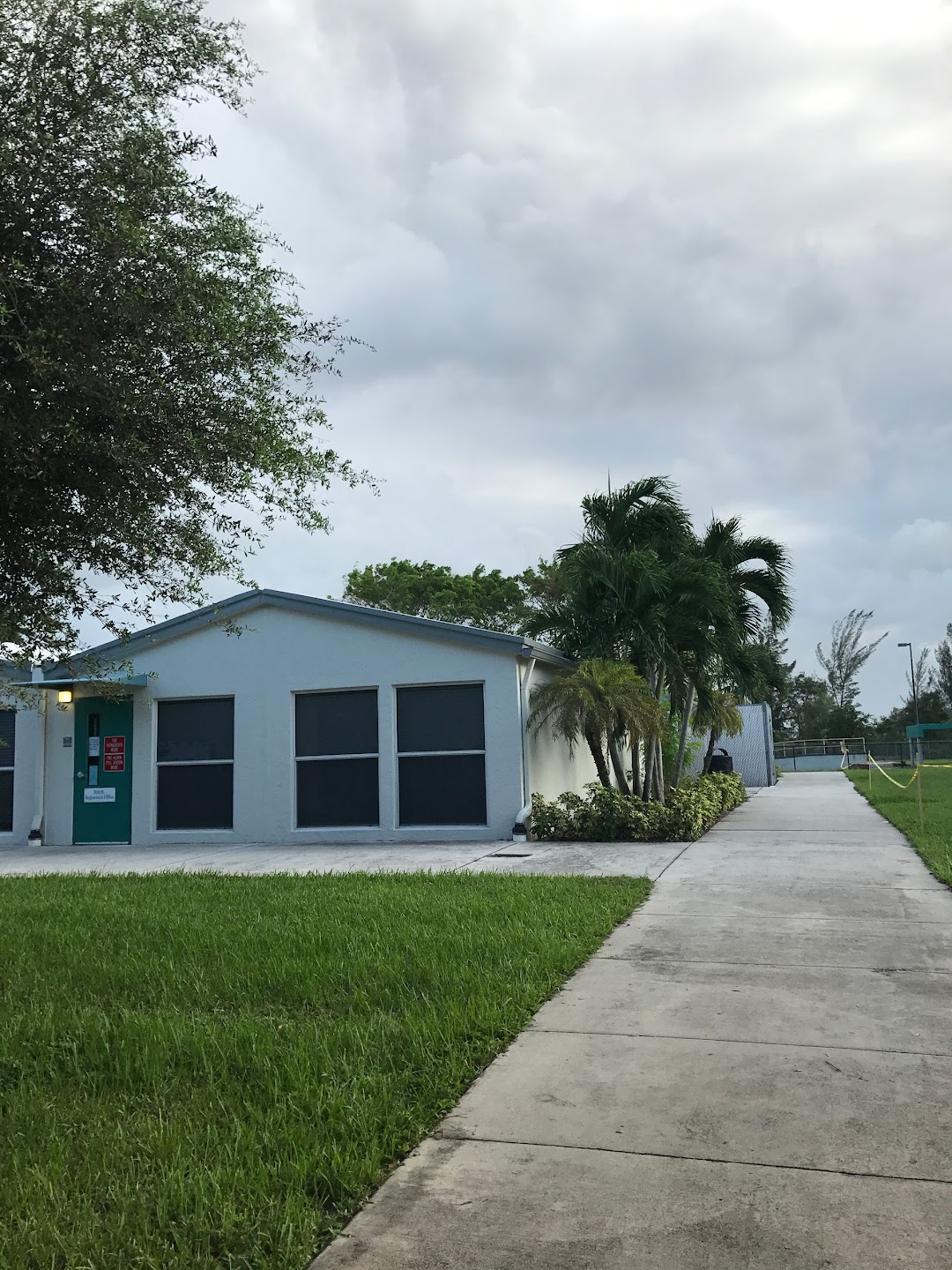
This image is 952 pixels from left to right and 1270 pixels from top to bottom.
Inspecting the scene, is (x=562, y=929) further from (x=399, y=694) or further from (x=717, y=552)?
(x=717, y=552)

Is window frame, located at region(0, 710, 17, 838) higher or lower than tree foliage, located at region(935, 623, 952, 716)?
lower

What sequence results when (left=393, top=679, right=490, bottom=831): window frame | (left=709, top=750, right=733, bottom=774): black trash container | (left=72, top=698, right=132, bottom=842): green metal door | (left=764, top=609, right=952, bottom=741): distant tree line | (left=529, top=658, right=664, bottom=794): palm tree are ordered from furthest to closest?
(left=764, top=609, right=952, bottom=741): distant tree line → (left=709, top=750, right=733, bottom=774): black trash container → (left=72, top=698, right=132, bottom=842): green metal door → (left=393, top=679, right=490, bottom=831): window frame → (left=529, top=658, right=664, bottom=794): palm tree

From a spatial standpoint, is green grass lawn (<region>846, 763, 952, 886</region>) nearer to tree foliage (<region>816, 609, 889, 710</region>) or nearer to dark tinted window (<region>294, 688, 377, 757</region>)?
dark tinted window (<region>294, 688, 377, 757</region>)

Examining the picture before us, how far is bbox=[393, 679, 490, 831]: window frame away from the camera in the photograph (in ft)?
45.7

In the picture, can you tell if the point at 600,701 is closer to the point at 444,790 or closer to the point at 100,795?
the point at 444,790

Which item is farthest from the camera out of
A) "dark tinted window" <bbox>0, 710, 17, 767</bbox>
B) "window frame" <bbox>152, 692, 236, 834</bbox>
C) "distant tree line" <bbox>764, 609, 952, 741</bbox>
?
"distant tree line" <bbox>764, 609, 952, 741</bbox>

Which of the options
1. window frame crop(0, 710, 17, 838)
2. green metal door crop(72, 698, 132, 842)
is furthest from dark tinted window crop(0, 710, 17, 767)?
green metal door crop(72, 698, 132, 842)

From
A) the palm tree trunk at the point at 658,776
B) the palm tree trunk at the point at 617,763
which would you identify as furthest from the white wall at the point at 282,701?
the palm tree trunk at the point at 658,776

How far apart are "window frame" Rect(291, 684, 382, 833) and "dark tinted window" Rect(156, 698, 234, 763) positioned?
1091 millimetres

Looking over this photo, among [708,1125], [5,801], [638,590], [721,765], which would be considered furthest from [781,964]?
[721,765]

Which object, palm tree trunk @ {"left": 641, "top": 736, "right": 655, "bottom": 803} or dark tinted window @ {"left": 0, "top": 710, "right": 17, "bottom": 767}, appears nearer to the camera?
palm tree trunk @ {"left": 641, "top": 736, "right": 655, "bottom": 803}

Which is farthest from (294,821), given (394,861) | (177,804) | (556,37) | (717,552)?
(556,37)

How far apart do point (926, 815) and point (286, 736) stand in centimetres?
1006

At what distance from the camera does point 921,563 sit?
4234cm
